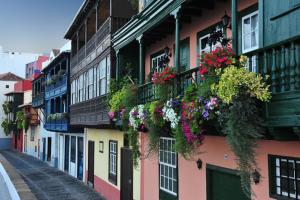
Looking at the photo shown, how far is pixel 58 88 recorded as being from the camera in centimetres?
2709

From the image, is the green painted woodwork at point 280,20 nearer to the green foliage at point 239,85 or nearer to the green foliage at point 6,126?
the green foliage at point 239,85

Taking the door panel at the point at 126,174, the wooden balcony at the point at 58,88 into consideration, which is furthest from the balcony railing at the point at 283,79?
the wooden balcony at the point at 58,88

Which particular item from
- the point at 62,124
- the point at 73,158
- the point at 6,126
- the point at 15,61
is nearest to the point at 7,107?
the point at 6,126

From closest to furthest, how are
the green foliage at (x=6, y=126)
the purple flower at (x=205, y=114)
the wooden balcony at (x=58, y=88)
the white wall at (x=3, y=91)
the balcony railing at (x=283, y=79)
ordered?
the balcony railing at (x=283, y=79)
the purple flower at (x=205, y=114)
the wooden balcony at (x=58, y=88)
the green foliage at (x=6, y=126)
the white wall at (x=3, y=91)

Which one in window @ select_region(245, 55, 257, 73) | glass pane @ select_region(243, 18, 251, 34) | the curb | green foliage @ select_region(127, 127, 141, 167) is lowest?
the curb

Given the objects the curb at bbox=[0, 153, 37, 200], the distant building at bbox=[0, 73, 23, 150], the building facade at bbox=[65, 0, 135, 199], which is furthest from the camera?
the distant building at bbox=[0, 73, 23, 150]

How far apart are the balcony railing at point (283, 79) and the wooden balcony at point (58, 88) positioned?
20066 mm

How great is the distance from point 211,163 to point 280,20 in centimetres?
396

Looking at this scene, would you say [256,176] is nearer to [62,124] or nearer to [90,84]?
[90,84]

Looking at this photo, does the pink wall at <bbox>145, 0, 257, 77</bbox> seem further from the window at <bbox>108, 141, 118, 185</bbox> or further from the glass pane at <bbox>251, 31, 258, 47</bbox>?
the window at <bbox>108, 141, 118, 185</bbox>

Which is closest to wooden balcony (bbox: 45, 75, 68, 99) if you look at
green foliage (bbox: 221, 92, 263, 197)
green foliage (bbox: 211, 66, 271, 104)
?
green foliage (bbox: 211, 66, 271, 104)

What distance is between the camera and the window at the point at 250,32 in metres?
8.24

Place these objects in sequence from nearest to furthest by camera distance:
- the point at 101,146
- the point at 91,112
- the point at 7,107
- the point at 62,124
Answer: the point at 91,112 → the point at 101,146 → the point at 62,124 → the point at 7,107

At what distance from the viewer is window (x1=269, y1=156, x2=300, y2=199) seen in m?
6.59
